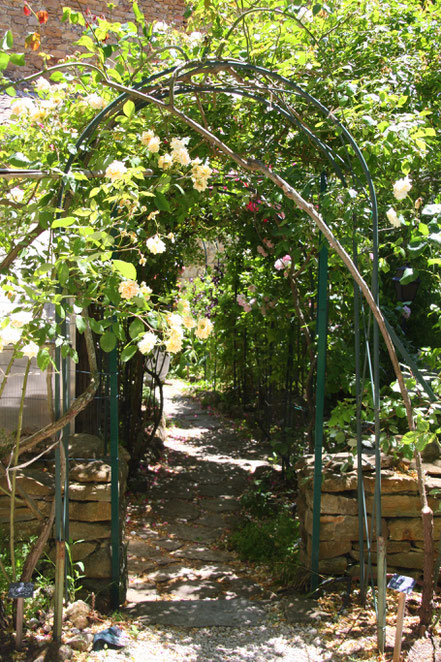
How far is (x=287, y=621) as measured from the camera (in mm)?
2611

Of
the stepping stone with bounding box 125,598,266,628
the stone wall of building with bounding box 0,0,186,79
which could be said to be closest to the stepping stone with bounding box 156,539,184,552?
the stepping stone with bounding box 125,598,266,628

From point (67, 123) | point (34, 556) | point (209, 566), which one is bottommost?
point (209, 566)

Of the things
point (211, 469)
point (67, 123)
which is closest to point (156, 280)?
point (211, 469)

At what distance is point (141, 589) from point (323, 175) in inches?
88.7

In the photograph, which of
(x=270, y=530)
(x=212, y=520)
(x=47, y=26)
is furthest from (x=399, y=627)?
(x=47, y=26)

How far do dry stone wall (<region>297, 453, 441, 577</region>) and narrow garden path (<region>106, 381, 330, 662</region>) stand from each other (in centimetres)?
30

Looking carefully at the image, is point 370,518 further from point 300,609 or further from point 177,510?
point 177,510

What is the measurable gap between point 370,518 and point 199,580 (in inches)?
38.7

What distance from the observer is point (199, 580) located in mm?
3193

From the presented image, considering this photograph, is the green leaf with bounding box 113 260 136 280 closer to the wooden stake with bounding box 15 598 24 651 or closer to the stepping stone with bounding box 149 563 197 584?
the wooden stake with bounding box 15 598 24 651

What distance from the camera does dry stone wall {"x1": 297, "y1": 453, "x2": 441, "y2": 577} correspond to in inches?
114

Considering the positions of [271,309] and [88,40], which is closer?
[88,40]

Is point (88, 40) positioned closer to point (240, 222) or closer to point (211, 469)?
point (240, 222)

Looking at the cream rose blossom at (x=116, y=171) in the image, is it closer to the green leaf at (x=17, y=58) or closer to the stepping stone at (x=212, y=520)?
the green leaf at (x=17, y=58)
